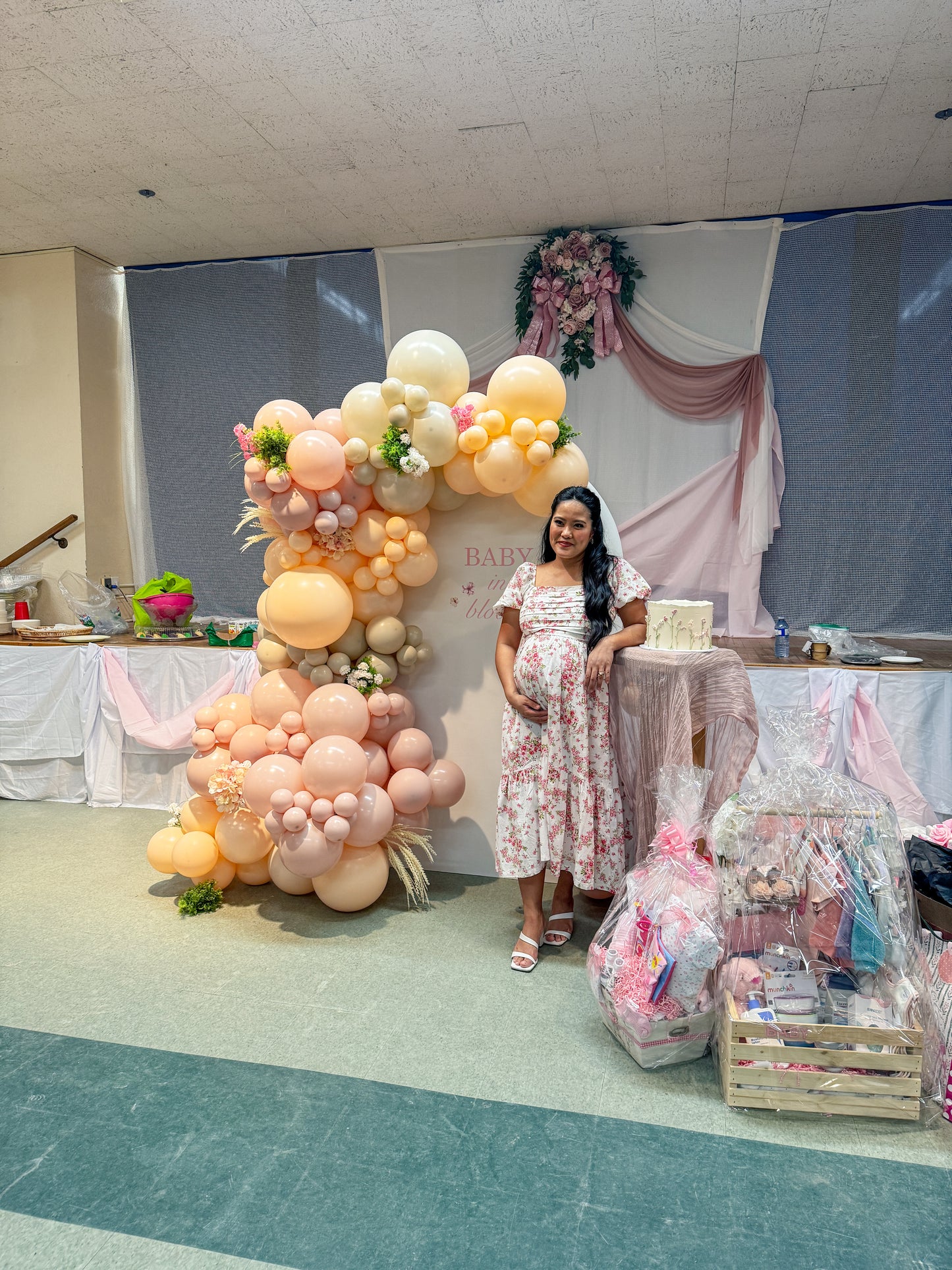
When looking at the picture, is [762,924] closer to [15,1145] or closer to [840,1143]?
[840,1143]

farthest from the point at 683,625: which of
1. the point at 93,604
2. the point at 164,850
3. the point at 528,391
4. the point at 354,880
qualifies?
the point at 93,604

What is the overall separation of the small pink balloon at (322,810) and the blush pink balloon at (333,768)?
22 millimetres

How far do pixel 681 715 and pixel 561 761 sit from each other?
37cm

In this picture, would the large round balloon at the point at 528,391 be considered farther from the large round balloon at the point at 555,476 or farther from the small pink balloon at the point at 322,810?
the small pink balloon at the point at 322,810

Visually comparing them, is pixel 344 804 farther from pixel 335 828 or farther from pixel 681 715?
pixel 681 715

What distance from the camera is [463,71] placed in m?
3.17

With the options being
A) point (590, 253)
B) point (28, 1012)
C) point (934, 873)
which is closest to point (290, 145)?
point (590, 253)

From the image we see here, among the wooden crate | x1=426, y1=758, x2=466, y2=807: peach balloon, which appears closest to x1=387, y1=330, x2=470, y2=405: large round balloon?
x1=426, y1=758, x2=466, y2=807: peach balloon

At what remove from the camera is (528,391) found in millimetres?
2721

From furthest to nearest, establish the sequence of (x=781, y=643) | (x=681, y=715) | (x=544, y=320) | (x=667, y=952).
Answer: (x=544, y=320) → (x=781, y=643) → (x=681, y=715) → (x=667, y=952)

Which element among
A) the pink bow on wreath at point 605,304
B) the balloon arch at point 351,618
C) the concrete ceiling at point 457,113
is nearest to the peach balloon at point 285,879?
the balloon arch at point 351,618

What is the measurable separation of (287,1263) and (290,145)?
3.89 m

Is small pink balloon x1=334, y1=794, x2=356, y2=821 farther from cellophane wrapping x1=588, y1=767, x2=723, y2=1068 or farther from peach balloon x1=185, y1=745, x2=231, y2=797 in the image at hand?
cellophane wrapping x1=588, y1=767, x2=723, y2=1068

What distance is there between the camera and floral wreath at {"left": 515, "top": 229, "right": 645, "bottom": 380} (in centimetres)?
445
